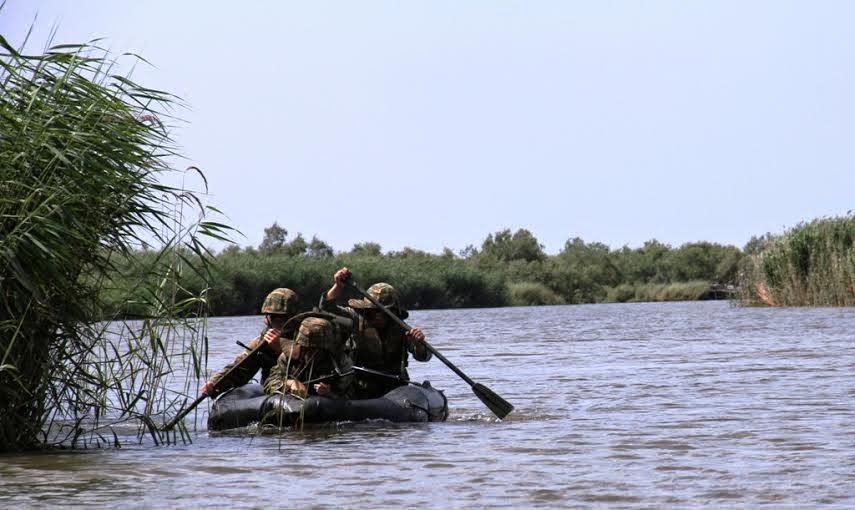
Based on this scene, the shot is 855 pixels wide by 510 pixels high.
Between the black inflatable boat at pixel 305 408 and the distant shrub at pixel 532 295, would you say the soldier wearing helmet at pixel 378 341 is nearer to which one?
the black inflatable boat at pixel 305 408

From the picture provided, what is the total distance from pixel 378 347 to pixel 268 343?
1107 mm

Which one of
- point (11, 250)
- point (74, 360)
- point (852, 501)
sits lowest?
point (852, 501)

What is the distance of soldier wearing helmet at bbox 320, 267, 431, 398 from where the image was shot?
12.2 m

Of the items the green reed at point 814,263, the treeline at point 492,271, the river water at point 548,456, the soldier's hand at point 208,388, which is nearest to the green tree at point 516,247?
the treeline at point 492,271

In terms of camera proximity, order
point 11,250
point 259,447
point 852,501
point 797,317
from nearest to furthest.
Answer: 1. point 852,501
2. point 11,250
3. point 259,447
4. point 797,317

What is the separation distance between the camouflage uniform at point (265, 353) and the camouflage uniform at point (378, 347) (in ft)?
1.57

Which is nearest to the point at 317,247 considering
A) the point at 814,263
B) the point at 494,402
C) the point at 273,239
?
the point at 273,239

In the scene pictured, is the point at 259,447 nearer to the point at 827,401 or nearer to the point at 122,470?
the point at 122,470

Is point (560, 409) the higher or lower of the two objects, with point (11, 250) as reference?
lower

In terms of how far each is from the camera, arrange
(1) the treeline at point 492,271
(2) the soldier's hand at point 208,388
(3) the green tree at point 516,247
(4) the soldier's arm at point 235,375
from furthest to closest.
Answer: (3) the green tree at point 516,247 → (1) the treeline at point 492,271 → (4) the soldier's arm at point 235,375 → (2) the soldier's hand at point 208,388

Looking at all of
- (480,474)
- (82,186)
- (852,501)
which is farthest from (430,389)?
(852,501)

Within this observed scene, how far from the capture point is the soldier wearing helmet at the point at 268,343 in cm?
1162

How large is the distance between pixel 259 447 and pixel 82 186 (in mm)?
2546

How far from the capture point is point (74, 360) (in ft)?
32.1
